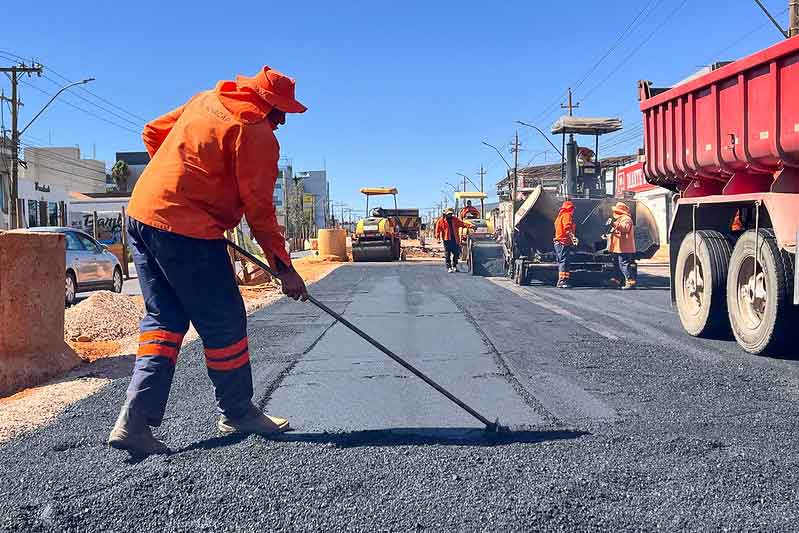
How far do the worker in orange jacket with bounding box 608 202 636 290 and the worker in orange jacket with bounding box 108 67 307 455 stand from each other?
10.8 metres

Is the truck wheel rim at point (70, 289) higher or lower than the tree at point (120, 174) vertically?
lower

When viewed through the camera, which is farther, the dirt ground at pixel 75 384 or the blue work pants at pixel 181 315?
the dirt ground at pixel 75 384

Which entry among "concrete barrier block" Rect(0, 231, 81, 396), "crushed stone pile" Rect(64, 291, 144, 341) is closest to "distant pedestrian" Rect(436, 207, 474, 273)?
"crushed stone pile" Rect(64, 291, 144, 341)

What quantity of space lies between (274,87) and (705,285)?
5.07 m

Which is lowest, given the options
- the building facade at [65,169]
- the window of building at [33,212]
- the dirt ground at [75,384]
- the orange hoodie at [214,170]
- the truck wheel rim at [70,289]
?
the dirt ground at [75,384]

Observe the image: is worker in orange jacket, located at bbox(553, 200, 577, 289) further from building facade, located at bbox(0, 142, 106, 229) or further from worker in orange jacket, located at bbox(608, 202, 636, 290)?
building facade, located at bbox(0, 142, 106, 229)

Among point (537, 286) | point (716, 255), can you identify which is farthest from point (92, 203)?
point (716, 255)

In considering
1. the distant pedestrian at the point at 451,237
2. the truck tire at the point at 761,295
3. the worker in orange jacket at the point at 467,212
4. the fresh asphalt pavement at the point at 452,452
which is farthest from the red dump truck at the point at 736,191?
the worker in orange jacket at the point at 467,212

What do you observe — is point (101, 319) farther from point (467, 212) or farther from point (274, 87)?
point (467, 212)

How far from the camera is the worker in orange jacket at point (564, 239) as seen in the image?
45.1ft

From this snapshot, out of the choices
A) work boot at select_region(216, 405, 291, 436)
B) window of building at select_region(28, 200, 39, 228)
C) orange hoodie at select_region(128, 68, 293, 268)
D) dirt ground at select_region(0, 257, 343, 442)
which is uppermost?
window of building at select_region(28, 200, 39, 228)

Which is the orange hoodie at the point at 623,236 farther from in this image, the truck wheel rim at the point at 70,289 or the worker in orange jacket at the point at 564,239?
the truck wheel rim at the point at 70,289

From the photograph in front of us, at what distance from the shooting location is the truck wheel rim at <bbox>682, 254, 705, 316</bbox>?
293 inches

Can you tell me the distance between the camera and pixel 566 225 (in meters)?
13.7
